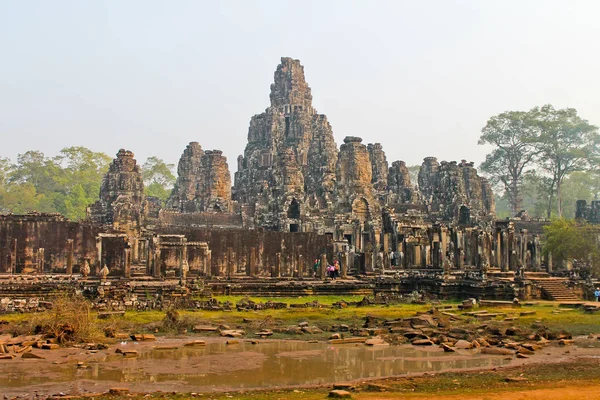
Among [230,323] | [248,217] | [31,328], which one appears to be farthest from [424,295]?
[248,217]

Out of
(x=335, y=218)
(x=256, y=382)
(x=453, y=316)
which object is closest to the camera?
(x=256, y=382)

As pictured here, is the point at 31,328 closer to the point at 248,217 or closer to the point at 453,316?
the point at 453,316

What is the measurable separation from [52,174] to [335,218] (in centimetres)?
4537

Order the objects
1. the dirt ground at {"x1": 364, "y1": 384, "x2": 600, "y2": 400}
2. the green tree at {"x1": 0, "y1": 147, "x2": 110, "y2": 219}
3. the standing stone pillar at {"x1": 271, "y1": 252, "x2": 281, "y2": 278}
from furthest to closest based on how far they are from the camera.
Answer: the green tree at {"x1": 0, "y1": 147, "x2": 110, "y2": 219} < the standing stone pillar at {"x1": 271, "y1": 252, "x2": 281, "y2": 278} < the dirt ground at {"x1": 364, "y1": 384, "x2": 600, "y2": 400}

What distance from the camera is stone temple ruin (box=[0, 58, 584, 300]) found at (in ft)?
98.1

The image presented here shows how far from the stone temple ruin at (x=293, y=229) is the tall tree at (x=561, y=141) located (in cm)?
1291

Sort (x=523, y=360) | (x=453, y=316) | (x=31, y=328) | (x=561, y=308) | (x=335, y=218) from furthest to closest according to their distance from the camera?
1. (x=335, y=218)
2. (x=561, y=308)
3. (x=453, y=316)
4. (x=31, y=328)
5. (x=523, y=360)

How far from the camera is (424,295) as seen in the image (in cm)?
2802

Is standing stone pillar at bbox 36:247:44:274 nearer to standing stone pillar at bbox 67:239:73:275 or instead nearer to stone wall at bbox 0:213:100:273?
stone wall at bbox 0:213:100:273

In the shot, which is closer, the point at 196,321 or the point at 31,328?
the point at 31,328

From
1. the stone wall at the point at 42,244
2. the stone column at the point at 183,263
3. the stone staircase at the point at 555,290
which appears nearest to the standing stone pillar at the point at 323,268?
the stone column at the point at 183,263

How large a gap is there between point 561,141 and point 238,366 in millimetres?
63316

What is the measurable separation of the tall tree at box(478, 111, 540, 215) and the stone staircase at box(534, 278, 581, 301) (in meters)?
41.8

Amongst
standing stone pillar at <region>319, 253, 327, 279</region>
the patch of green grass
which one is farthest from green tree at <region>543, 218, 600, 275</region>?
the patch of green grass
